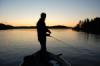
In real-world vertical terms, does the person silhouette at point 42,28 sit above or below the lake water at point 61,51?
above

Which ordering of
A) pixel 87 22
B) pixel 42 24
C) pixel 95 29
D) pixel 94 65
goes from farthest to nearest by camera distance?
pixel 87 22, pixel 95 29, pixel 94 65, pixel 42 24

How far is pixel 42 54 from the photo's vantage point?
41.0 ft

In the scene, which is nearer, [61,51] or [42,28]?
[42,28]

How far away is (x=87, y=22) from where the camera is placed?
194250mm

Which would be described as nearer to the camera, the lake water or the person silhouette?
the person silhouette

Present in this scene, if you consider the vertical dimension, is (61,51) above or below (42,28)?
below

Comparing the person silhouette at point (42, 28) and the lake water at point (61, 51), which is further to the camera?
the lake water at point (61, 51)

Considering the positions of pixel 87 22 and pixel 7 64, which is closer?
pixel 7 64

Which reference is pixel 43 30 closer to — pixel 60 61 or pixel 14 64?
pixel 60 61

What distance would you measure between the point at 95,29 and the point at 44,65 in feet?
534

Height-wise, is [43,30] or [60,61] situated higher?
[43,30]

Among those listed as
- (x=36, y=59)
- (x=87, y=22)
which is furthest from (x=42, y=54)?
(x=87, y=22)

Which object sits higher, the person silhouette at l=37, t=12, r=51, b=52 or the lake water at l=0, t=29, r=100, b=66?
the person silhouette at l=37, t=12, r=51, b=52

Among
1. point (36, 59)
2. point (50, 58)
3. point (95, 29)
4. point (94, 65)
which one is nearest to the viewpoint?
point (36, 59)
